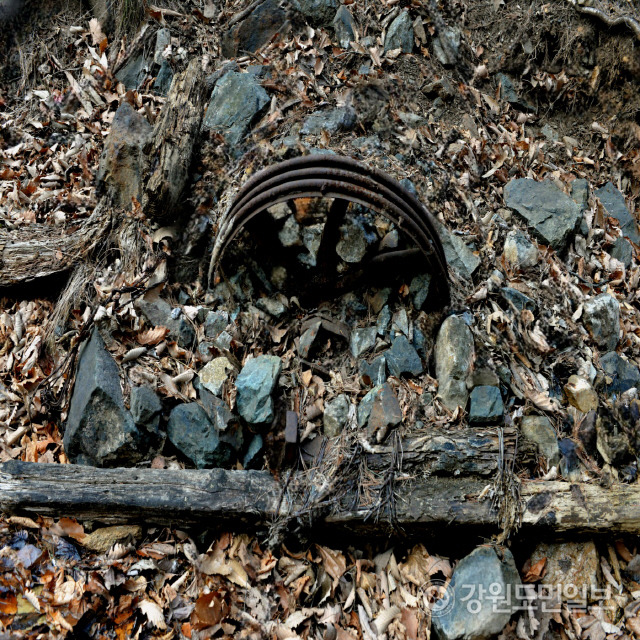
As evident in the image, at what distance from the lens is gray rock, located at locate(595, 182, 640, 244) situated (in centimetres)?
540

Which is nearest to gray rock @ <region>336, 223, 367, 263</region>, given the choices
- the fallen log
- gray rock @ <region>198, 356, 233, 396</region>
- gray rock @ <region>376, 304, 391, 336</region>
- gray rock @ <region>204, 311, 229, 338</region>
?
gray rock @ <region>376, 304, 391, 336</region>

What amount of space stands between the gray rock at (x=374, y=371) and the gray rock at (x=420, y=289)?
55 cm

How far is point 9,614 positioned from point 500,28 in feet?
23.5

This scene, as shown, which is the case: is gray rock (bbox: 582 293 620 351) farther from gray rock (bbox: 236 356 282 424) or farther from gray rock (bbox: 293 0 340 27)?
gray rock (bbox: 293 0 340 27)

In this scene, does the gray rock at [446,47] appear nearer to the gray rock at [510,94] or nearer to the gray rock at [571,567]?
the gray rock at [510,94]

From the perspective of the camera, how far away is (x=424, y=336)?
13.3 feet

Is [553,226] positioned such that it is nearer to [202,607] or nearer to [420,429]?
[420,429]

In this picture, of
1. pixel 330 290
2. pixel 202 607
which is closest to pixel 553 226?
pixel 330 290

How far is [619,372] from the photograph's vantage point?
4137mm

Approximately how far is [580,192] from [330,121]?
2660mm

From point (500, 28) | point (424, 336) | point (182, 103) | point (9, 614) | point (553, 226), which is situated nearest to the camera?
point (9, 614)

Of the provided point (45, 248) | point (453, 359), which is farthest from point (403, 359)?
point (45, 248)

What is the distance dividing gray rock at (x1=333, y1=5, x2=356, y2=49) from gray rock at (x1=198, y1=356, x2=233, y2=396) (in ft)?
12.5

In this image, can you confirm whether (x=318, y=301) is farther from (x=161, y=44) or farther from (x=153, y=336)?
(x=161, y=44)
